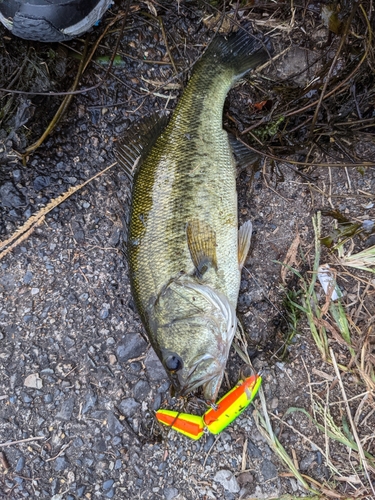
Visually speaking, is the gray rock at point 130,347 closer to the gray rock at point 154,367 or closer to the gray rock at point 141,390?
the gray rock at point 154,367

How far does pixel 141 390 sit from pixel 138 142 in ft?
5.58

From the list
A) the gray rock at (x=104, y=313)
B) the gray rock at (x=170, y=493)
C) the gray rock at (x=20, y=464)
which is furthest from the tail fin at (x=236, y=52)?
the gray rock at (x=20, y=464)

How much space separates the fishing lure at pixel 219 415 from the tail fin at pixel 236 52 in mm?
2063

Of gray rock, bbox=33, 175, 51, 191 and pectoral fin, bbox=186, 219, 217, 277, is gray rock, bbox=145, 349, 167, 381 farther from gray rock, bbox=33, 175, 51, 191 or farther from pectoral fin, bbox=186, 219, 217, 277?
gray rock, bbox=33, 175, 51, 191

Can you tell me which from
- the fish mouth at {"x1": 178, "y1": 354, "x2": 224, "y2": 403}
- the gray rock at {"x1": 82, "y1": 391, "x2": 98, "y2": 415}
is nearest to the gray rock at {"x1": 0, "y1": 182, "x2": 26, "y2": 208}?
the gray rock at {"x1": 82, "y1": 391, "x2": 98, "y2": 415}

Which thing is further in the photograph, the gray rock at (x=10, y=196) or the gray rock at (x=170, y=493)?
the gray rock at (x=10, y=196)

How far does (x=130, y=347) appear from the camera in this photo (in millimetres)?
3051

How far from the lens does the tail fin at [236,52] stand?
2.80 metres

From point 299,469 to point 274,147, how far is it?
2194 millimetres

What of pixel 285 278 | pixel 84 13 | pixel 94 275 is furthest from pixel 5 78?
pixel 285 278

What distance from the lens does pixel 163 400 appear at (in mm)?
3004

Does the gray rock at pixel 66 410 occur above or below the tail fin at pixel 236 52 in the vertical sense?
below

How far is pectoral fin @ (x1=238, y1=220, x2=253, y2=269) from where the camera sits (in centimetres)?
283

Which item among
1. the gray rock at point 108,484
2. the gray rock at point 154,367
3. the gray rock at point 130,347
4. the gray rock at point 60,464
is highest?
the gray rock at point 130,347
